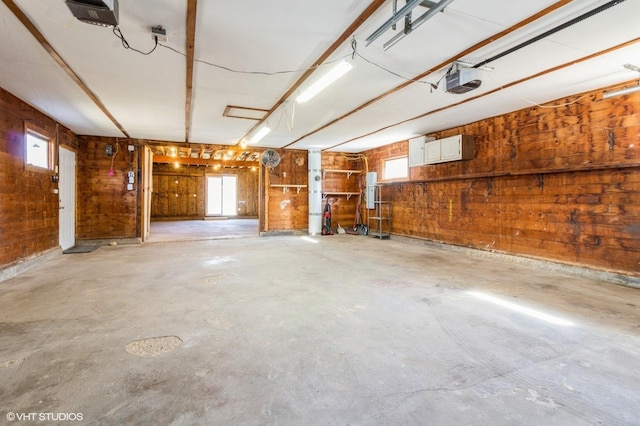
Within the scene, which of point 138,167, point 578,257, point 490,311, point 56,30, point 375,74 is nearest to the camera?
point 56,30

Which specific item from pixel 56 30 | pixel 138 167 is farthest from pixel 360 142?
pixel 56 30

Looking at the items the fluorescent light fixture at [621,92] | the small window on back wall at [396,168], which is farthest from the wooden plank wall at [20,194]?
the fluorescent light fixture at [621,92]

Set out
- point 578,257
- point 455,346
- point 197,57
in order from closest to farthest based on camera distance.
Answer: point 455,346
point 197,57
point 578,257

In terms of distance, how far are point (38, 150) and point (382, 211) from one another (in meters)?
7.53

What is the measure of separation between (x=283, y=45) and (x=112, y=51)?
1.75 m

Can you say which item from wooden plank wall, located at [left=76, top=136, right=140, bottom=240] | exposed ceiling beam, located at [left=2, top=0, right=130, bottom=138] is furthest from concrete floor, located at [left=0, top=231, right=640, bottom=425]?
wooden plank wall, located at [left=76, top=136, right=140, bottom=240]

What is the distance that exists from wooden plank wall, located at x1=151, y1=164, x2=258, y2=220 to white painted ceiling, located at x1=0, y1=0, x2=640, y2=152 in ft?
31.2

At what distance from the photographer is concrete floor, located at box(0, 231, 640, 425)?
1.60 m

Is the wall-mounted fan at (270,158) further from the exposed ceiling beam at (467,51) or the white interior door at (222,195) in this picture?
the white interior door at (222,195)

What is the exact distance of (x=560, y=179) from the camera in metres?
4.63

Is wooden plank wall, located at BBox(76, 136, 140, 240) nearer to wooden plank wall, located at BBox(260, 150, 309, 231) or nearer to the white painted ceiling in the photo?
the white painted ceiling

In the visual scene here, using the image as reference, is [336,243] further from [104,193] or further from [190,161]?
[190,161]

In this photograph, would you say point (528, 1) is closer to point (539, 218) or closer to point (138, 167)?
point (539, 218)

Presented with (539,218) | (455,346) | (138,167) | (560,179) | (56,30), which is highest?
(56,30)
